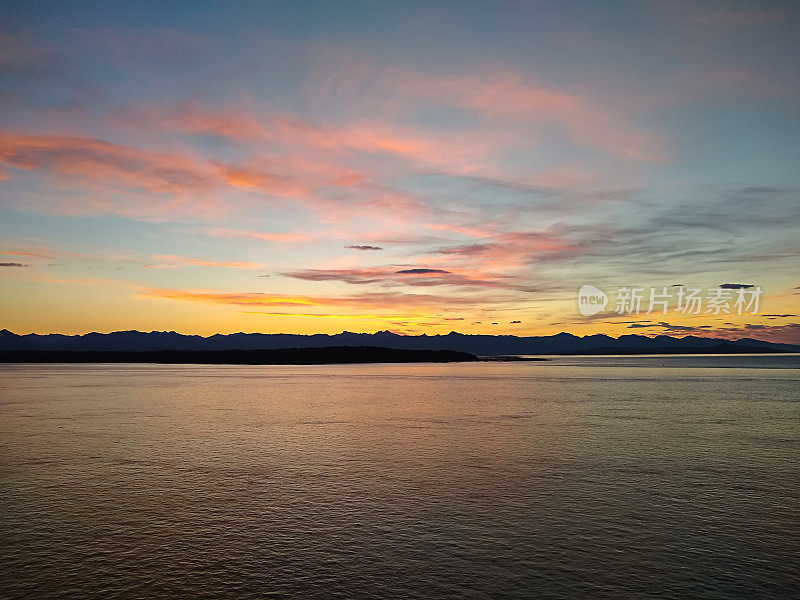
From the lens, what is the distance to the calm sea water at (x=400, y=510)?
17516mm

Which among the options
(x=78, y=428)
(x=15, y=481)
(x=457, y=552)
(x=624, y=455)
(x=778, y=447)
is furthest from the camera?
(x=78, y=428)

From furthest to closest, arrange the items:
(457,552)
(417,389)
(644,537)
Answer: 1. (417,389)
2. (644,537)
3. (457,552)

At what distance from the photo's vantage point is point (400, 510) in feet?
80.3

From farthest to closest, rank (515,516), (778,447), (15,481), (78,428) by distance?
1. (78,428)
2. (778,447)
3. (15,481)
4. (515,516)

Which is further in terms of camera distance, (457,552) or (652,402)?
(652,402)

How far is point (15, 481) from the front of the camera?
29.2 meters

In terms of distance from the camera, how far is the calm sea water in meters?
17.5

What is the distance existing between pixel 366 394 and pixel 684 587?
231 feet

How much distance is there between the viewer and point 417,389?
3802 inches

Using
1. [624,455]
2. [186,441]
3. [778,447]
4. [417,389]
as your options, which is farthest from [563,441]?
[417,389]

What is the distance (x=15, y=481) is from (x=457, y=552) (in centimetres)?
2328

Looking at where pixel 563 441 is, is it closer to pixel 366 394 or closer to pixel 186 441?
pixel 186 441

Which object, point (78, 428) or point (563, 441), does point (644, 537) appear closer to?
point (563, 441)

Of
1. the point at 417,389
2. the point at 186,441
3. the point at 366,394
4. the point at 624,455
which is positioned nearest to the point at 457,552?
the point at 624,455
